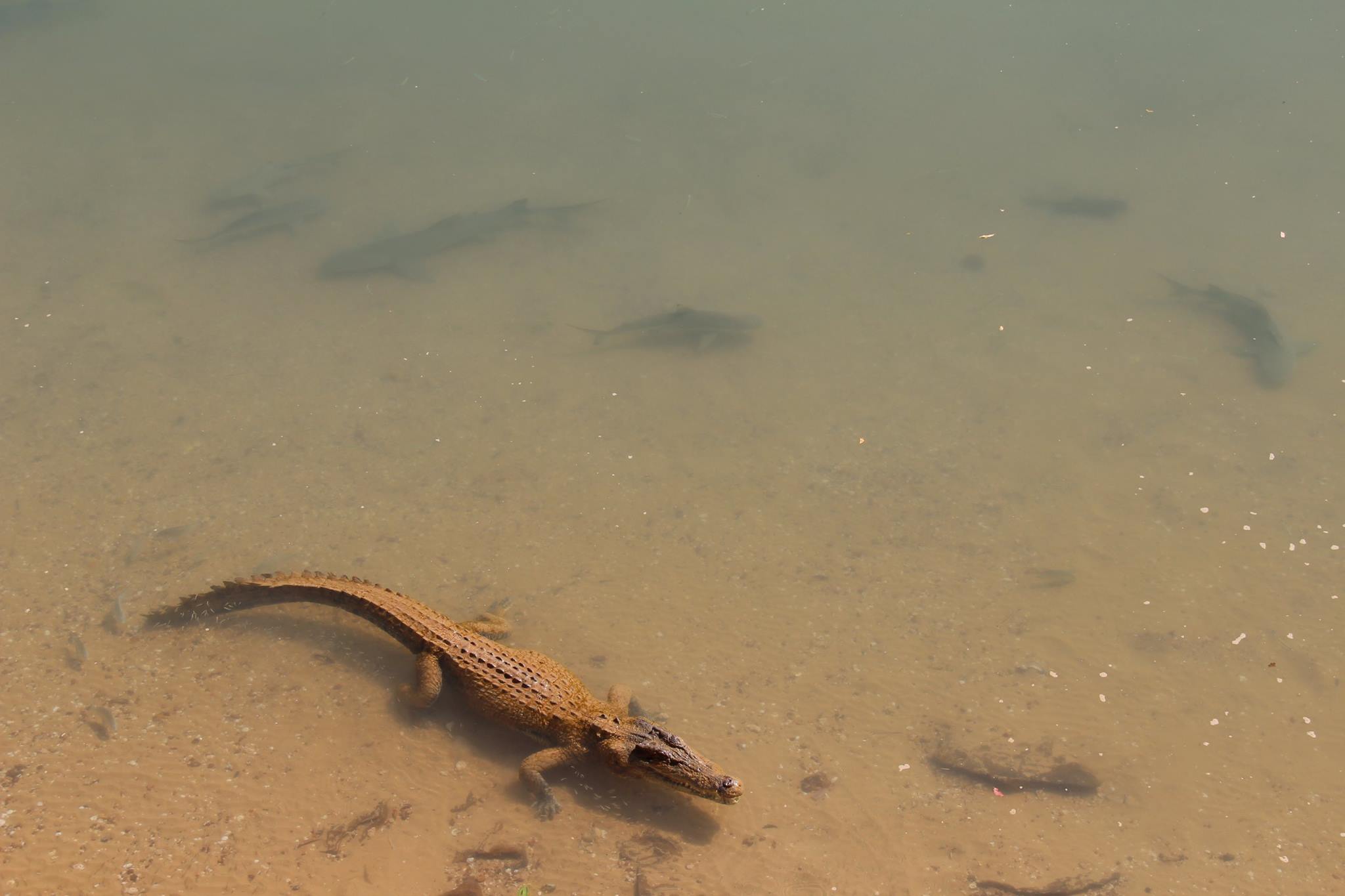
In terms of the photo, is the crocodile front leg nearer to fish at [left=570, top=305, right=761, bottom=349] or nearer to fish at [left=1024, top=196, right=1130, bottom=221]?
fish at [left=570, top=305, right=761, bottom=349]

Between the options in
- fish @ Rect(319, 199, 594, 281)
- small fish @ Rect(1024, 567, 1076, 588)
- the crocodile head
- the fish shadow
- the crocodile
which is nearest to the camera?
the crocodile head

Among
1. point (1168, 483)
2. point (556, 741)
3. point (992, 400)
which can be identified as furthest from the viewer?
point (992, 400)

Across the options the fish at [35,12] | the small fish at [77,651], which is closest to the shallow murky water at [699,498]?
the small fish at [77,651]

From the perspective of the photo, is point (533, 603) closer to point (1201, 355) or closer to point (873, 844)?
point (873, 844)

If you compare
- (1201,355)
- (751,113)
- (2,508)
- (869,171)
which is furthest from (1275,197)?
(2,508)

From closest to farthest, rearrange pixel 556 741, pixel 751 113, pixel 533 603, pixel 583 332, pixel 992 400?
pixel 556 741 → pixel 533 603 → pixel 992 400 → pixel 583 332 → pixel 751 113

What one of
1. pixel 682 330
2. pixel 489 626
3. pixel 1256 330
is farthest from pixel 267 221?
pixel 1256 330

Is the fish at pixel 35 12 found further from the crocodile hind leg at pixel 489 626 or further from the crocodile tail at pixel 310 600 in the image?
the crocodile hind leg at pixel 489 626

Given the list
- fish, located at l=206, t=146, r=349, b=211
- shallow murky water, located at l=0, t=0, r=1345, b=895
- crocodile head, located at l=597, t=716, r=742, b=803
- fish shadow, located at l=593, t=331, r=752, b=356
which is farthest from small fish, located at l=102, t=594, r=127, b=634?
fish, located at l=206, t=146, r=349, b=211
